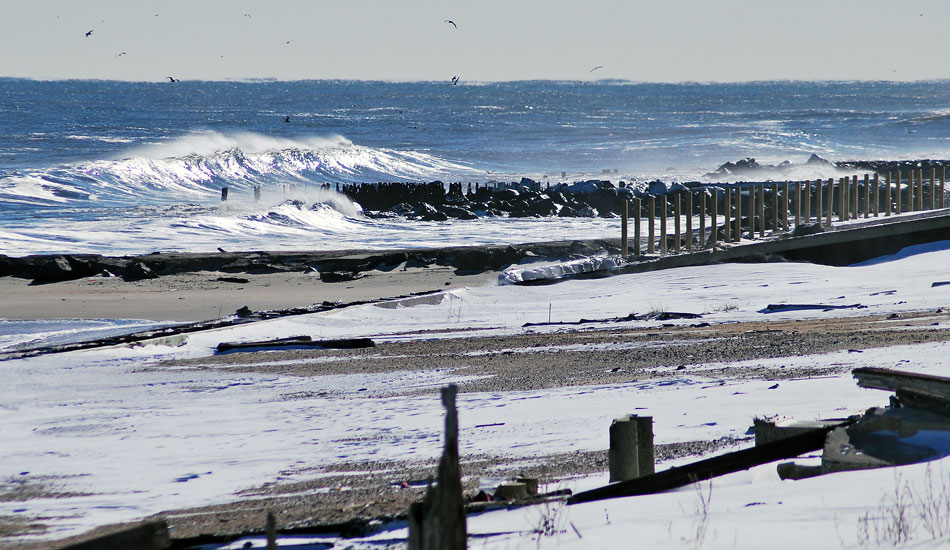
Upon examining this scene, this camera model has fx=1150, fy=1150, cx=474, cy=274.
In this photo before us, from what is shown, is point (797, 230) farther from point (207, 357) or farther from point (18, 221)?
point (18, 221)

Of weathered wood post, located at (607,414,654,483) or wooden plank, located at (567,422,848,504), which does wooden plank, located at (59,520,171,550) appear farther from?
weathered wood post, located at (607,414,654,483)

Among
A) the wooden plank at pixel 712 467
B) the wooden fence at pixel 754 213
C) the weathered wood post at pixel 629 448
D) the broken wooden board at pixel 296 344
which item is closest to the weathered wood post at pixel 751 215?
the wooden fence at pixel 754 213

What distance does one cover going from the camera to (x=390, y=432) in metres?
7.94

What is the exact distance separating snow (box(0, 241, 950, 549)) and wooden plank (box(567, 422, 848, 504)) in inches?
2.8

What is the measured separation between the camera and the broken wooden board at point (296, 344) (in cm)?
1306

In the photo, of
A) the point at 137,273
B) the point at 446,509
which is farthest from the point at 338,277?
the point at 446,509

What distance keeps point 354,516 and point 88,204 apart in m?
37.6

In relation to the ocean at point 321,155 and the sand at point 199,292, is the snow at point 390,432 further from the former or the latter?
the ocean at point 321,155

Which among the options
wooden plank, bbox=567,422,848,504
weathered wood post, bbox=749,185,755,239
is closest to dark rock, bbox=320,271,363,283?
weathered wood post, bbox=749,185,755,239

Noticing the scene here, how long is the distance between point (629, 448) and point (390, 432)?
108 inches

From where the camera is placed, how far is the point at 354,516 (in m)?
5.34

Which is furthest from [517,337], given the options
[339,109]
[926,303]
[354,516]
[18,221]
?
[339,109]

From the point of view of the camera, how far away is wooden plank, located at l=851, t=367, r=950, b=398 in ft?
17.9

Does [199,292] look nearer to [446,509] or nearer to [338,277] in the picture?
[338,277]
